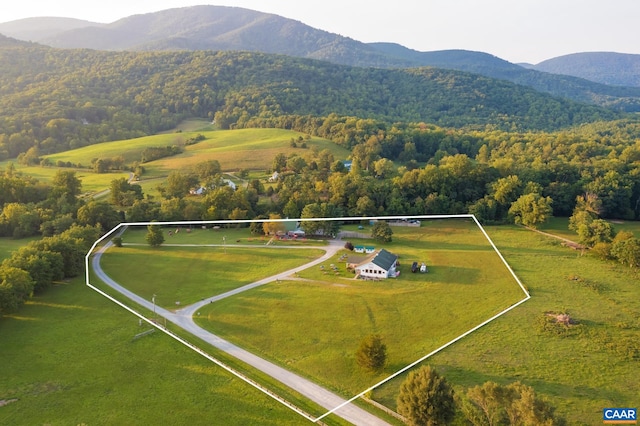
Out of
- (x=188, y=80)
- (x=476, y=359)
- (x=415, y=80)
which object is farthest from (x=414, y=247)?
(x=415, y=80)

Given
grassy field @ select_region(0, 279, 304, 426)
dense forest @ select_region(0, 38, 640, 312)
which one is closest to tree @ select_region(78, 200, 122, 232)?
dense forest @ select_region(0, 38, 640, 312)

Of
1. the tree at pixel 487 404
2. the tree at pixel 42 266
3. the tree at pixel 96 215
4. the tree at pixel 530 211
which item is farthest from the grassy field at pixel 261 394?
the tree at pixel 96 215

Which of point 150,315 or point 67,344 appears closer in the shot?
point 150,315

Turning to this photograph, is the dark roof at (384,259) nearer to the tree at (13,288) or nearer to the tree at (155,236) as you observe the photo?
the tree at (155,236)

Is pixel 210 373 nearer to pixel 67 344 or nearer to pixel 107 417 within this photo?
pixel 107 417

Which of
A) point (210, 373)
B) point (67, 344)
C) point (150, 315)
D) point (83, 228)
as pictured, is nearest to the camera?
point (150, 315)

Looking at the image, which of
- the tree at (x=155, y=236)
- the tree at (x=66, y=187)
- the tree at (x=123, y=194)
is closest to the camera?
the tree at (x=155, y=236)
